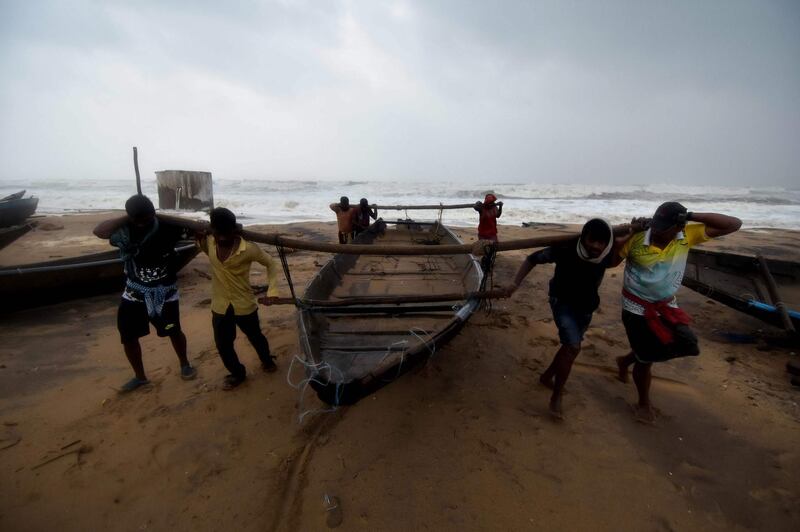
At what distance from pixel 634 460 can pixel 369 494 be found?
6.68 feet

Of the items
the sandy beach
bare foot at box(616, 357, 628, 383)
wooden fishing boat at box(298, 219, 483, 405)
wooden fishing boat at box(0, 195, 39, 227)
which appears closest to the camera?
the sandy beach

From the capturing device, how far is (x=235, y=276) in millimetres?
3188

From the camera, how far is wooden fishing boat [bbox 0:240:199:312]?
16.3ft

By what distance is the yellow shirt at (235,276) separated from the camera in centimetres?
310

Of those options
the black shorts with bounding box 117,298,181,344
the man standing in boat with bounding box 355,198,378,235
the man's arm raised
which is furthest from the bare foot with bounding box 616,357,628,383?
the man standing in boat with bounding box 355,198,378,235

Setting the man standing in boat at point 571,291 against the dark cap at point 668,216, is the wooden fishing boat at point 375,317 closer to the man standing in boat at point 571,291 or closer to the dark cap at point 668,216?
the man standing in boat at point 571,291

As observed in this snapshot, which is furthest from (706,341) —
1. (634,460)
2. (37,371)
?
(37,371)

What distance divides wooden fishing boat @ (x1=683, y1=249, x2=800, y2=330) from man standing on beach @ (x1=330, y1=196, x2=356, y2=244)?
6365 mm

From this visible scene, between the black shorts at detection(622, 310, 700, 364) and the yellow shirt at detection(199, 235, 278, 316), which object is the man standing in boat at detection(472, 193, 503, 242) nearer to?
the black shorts at detection(622, 310, 700, 364)

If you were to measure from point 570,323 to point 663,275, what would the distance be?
77 cm

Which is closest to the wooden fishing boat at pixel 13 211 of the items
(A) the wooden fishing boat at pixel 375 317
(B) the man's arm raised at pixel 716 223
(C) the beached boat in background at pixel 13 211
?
(C) the beached boat in background at pixel 13 211

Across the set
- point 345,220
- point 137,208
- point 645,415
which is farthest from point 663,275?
point 345,220

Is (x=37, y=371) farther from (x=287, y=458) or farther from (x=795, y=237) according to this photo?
(x=795, y=237)

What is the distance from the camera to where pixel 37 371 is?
3.87m
